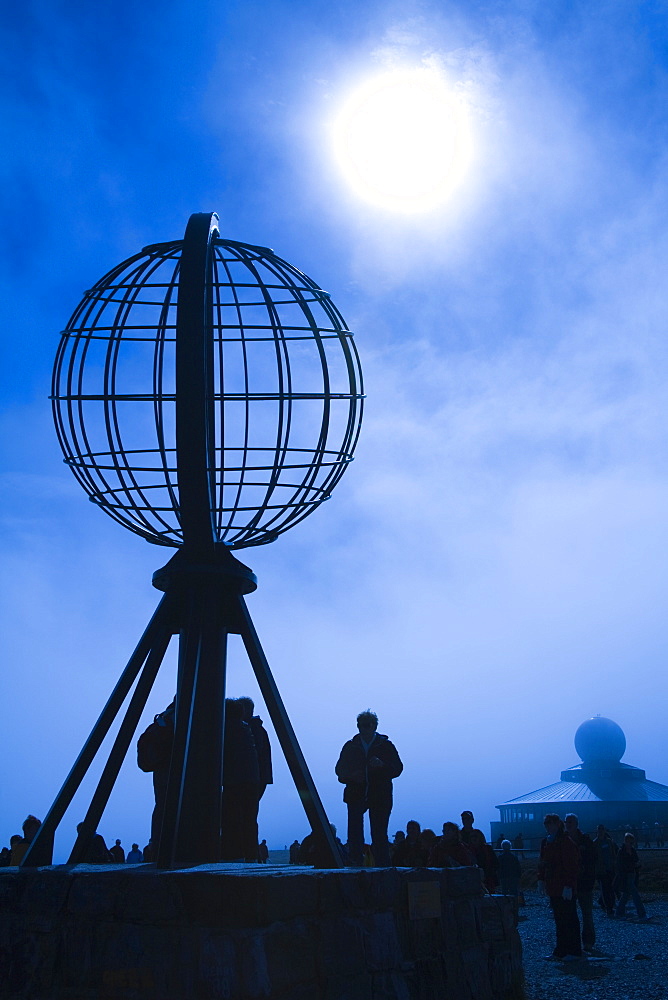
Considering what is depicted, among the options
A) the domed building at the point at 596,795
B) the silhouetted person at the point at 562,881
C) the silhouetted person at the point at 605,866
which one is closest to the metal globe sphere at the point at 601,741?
the domed building at the point at 596,795

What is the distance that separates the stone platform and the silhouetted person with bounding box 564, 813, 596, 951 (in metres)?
4.74

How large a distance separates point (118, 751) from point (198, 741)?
1.82ft

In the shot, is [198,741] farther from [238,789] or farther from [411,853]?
[411,853]

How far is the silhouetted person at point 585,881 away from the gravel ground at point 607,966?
16 centimetres

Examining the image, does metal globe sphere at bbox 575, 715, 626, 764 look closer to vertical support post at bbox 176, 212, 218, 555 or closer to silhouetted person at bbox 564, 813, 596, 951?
silhouetted person at bbox 564, 813, 596, 951

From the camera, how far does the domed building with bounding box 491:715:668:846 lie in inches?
2083

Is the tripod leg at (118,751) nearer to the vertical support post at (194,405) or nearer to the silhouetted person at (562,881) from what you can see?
the vertical support post at (194,405)

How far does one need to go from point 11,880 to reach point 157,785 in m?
2.14

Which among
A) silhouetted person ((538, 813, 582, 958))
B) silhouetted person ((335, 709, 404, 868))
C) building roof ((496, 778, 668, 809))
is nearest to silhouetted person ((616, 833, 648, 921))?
silhouetted person ((538, 813, 582, 958))

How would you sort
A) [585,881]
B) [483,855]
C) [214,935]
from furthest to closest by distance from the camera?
[585,881] → [483,855] → [214,935]

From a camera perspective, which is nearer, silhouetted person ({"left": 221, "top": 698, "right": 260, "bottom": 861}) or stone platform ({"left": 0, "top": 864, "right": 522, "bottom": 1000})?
stone platform ({"left": 0, "top": 864, "right": 522, "bottom": 1000})

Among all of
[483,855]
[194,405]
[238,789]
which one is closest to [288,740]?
[238,789]

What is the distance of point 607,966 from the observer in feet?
31.0

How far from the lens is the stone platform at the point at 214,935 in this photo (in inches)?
202
